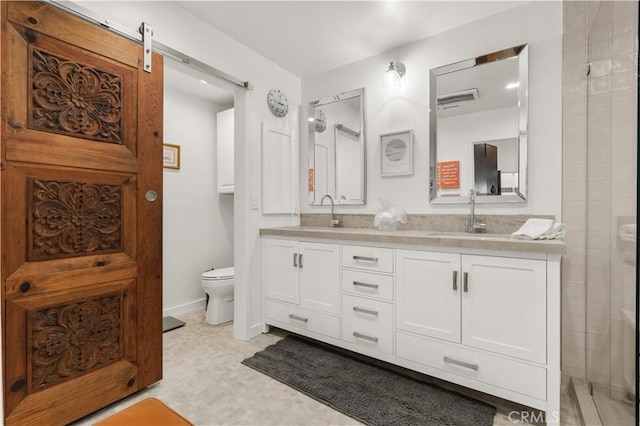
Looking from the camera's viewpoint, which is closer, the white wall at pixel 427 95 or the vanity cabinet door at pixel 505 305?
the vanity cabinet door at pixel 505 305

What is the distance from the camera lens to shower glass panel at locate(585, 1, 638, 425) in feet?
3.95

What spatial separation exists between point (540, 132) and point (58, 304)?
300 centimetres

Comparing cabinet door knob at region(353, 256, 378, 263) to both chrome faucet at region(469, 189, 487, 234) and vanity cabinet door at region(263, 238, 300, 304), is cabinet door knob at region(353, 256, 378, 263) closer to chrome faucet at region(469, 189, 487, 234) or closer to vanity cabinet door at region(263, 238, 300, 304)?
vanity cabinet door at region(263, 238, 300, 304)

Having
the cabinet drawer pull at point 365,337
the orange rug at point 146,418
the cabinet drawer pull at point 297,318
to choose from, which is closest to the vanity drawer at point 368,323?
the cabinet drawer pull at point 365,337

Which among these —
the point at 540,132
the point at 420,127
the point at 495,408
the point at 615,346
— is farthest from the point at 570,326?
the point at 420,127

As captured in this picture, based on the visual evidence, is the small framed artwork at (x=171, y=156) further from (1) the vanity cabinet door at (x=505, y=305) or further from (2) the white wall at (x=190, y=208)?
(1) the vanity cabinet door at (x=505, y=305)

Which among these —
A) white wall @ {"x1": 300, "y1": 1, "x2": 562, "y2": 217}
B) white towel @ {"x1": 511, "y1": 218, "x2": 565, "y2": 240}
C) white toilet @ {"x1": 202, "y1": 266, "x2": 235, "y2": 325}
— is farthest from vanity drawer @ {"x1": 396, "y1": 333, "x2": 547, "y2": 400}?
white toilet @ {"x1": 202, "y1": 266, "x2": 235, "y2": 325}

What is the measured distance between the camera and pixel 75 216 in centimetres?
153

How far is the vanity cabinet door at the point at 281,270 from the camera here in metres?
2.46

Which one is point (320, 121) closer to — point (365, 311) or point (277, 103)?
point (277, 103)

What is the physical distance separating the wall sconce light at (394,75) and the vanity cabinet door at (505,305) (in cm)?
156

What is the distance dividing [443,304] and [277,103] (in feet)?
7.26

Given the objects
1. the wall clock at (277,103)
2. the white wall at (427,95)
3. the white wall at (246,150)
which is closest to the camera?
the white wall at (427,95)

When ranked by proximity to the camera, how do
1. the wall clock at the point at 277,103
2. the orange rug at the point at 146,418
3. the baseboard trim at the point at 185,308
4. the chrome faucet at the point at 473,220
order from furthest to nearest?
the baseboard trim at the point at 185,308 < the wall clock at the point at 277,103 < the chrome faucet at the point at 473,220 < the orange rug at the point at 146,418
